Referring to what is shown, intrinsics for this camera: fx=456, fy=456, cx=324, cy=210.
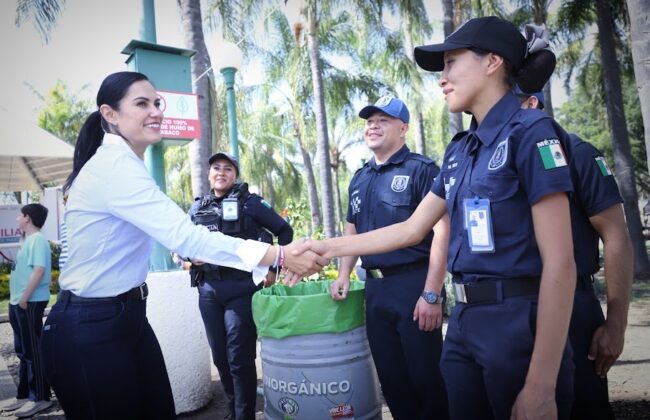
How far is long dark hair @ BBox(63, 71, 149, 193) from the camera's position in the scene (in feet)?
6.61

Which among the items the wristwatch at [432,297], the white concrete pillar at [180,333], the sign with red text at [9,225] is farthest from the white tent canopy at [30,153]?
the wristwatch at [432,297]

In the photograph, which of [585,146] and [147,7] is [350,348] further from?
[147,7]

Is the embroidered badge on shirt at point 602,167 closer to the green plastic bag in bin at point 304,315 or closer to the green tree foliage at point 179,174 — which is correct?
the green plastic bag in bin at point 304,315

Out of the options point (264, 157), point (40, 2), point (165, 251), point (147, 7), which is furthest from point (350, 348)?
point (264, 157)

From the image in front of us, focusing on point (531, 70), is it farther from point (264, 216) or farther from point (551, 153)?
point (264, 216)

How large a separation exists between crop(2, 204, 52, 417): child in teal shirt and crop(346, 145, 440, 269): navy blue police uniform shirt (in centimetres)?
336

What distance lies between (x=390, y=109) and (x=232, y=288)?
1.69 metres

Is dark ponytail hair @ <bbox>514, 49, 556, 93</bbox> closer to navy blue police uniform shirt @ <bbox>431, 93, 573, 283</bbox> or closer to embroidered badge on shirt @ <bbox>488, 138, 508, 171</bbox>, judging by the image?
navy blue police uniform shirt @ <bbox>431, 93, 573, 283</bbox>

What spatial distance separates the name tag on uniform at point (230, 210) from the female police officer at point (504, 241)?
7.04 ft

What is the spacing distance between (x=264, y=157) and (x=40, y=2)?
841 inches

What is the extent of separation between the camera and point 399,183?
2.88 metres

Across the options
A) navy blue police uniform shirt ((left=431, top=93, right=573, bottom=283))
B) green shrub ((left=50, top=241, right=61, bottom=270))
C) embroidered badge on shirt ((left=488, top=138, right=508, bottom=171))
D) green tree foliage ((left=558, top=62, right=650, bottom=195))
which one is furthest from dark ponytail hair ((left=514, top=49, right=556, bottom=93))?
green shrub ((left=50, top=241, right=61, bottom=270))

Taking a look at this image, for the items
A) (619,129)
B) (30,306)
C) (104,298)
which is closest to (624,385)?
(104,298)

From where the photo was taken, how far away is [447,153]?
1876mm
